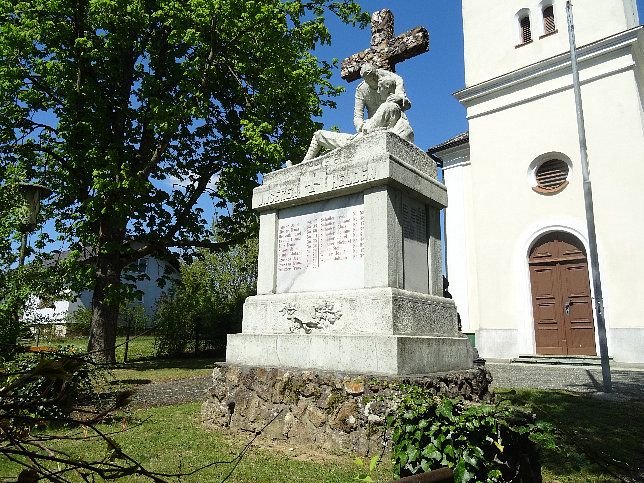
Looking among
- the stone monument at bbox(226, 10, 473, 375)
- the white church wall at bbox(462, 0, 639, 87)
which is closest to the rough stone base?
the stone monument at bbox(226, 10, 473, 375)

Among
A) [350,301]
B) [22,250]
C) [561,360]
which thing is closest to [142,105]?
[22,250]

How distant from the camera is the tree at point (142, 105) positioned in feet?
39.8

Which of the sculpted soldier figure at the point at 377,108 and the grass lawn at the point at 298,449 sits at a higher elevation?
the sculpted soldier figure at the point at 377,108

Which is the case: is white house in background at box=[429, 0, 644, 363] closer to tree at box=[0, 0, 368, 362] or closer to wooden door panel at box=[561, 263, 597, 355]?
wooden door panel at box=[561, 263, 597, 355]

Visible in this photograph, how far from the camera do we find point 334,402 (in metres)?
4.75

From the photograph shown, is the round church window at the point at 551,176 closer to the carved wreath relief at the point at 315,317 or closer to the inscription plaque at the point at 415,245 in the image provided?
the inscription plaque at the point at 415,245

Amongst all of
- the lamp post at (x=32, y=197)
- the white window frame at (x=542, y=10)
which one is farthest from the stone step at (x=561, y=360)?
the lamp post at (x=32, y=197)

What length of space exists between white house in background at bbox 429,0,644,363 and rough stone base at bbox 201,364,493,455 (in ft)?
31.4

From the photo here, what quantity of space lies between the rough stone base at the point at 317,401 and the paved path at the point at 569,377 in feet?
13.1

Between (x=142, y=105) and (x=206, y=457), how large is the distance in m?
12.0

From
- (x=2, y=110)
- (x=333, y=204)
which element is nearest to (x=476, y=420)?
(x=333, y=204)

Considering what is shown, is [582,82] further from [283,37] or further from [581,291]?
[283,37]

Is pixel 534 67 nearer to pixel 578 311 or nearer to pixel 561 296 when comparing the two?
pixel 561 296

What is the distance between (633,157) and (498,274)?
511cm
